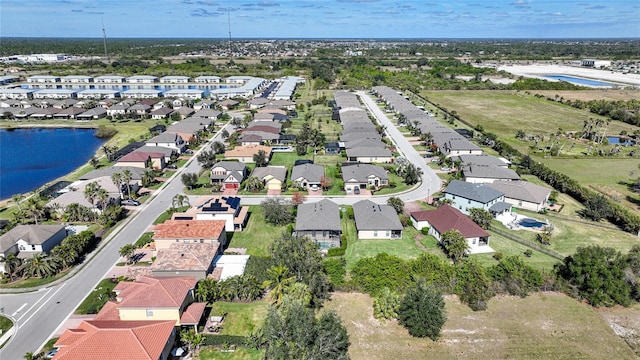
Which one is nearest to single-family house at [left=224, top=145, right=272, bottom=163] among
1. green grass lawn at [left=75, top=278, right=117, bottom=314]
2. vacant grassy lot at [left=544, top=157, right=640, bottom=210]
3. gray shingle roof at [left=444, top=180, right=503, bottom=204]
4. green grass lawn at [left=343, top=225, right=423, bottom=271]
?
green grass lawn at [left=343, top=225, right=423, bottom=271]

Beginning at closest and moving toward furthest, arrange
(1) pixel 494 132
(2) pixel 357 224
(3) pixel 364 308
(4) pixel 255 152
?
(3) pixel 364 308
(2) pixel 357 224
(4) pixel 255 152
(1) pixel 494 132

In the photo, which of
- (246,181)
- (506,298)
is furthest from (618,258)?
(246,181)

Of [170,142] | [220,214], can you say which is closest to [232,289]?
[220,214]

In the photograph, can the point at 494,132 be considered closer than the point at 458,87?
Yes

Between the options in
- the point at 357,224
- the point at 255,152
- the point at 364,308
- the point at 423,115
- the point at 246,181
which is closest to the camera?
the point at 364,308

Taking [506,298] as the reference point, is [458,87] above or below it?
above


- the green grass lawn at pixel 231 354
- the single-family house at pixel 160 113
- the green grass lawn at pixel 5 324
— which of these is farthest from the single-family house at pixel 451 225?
the single-family house at pixel 160 113

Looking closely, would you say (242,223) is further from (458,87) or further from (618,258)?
(458,87)

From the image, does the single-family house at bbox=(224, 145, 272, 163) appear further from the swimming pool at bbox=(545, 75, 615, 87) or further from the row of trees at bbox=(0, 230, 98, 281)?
the swimming pool at bbox=(545, 75, 615, 87)

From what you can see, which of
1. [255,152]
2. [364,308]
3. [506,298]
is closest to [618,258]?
[506,298]
